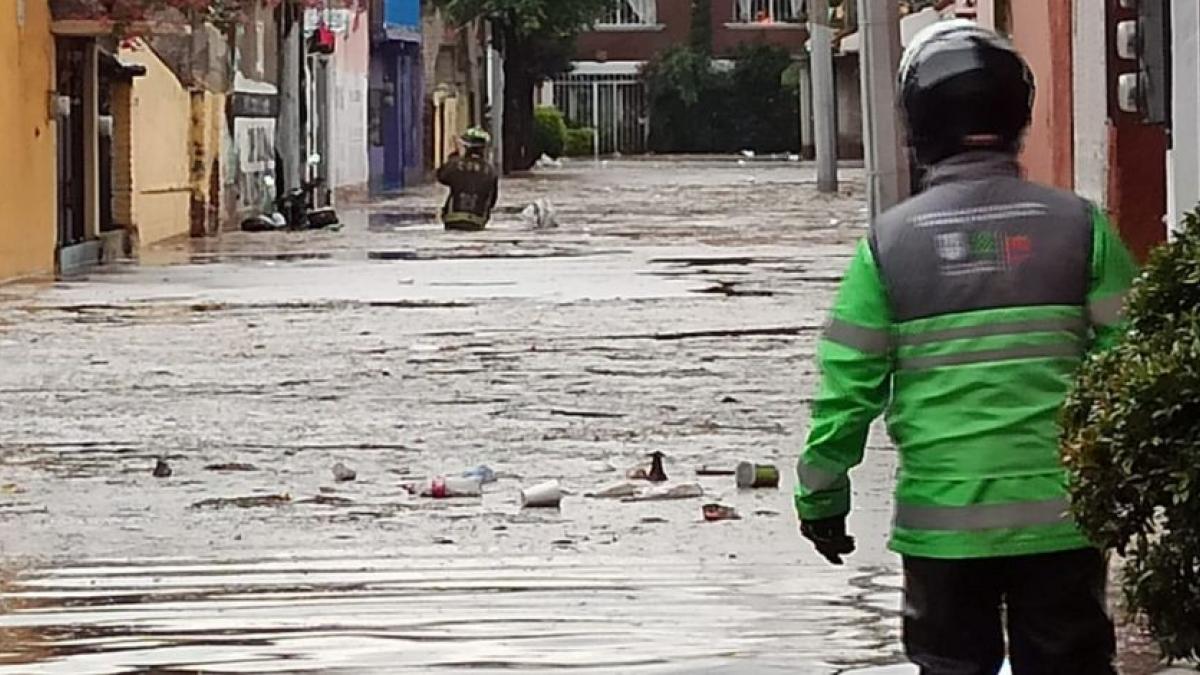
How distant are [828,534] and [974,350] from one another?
1.45 feet

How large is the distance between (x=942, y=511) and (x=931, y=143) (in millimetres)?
697

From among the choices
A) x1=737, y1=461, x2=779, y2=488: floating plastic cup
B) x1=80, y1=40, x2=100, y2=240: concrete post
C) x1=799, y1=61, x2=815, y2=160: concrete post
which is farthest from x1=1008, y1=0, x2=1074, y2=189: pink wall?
x1=799, y1=61, x2=815, y2=160: concrete post

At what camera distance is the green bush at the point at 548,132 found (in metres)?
75.0

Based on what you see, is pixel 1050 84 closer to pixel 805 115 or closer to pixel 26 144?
pixel 26 144

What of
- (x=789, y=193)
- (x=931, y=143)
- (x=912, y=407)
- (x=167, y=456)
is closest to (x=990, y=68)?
(x=931, y=143)

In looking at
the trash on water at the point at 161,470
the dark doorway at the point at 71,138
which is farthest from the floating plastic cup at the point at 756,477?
the dark doorway at the point at 71,138

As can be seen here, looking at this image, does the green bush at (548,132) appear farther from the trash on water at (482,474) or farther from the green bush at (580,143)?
the trash on water at (482,474)

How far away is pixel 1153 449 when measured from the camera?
4.37 m

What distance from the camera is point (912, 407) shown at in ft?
17.1

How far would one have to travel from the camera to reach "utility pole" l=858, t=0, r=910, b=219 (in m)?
20.0

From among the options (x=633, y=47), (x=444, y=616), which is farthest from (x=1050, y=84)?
(x=633, y=47)

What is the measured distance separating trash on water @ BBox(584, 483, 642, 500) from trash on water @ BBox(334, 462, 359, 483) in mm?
1171

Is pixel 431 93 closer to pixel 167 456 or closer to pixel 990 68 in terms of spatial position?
pixel 167 456

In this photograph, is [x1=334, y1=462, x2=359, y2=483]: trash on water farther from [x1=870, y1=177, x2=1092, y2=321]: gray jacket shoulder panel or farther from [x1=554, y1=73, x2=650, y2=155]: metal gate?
[x1=554, y1=73, x2=650, y2=155]: metal gate
